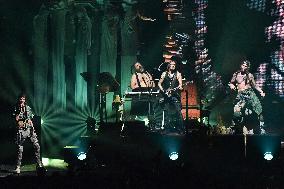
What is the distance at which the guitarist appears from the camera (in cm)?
1565

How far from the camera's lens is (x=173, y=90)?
15812 millimetres

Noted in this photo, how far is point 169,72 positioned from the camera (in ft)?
53.1

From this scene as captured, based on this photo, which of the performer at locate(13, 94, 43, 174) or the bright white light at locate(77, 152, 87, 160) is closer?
the performer at locate(13, 94, 43, 174)

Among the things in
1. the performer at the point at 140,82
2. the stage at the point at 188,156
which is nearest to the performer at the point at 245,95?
the performer at the point at 140,82

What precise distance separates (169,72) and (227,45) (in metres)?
5.08

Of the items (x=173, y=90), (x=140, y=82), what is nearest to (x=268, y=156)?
(x=173, y=90)

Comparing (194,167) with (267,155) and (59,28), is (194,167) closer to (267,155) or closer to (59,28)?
(267,155)

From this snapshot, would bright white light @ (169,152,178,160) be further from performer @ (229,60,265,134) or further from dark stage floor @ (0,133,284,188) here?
performer @ (229,60,265,134)

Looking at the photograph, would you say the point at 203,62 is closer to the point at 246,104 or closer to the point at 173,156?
the point at 246,104

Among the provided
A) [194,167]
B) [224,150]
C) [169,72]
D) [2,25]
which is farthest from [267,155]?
[2,25]

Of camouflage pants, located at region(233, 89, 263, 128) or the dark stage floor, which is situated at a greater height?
camouflage pants, located at region(233, 89, 263, 128)

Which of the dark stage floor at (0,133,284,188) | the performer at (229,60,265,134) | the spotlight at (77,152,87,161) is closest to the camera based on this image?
the dark stage floor at (0,133,284,188)

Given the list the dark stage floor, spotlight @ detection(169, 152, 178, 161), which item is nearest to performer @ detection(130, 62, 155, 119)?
the dark stage floor

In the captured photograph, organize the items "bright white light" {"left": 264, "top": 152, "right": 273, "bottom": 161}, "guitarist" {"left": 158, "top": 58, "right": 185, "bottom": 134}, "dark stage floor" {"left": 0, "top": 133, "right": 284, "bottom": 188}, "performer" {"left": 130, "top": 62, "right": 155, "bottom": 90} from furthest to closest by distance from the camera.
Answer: "performer" {"left": 130, "top": 62, "right": 155, "bottom": 90} → "guitarist" {"left": 158, "top": 58, "right": 185, "bottom": 134} → "bright white light" {"left": 264, "top": 152, "right": 273, "bottom": 161} → "dark stage floor" {"left": 0, "top": 133, "right": 284, "bottom": 188}
